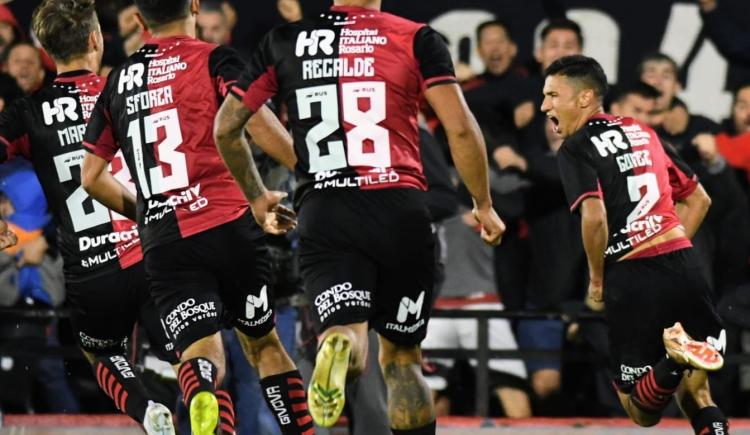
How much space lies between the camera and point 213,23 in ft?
37.4

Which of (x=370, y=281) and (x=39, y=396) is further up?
(x=370, y=281)

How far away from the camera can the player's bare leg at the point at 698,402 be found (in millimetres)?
8367

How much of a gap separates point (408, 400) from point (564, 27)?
4798mm

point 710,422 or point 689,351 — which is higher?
point 689,351

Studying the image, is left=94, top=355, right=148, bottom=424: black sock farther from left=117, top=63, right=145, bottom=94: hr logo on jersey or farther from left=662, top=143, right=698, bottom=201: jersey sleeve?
left=662, top=143, right=698, bottom=201: jersey sleeve

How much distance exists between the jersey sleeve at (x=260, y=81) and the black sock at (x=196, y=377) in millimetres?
1144

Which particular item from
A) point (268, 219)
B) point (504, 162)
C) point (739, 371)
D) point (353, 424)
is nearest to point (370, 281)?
point (268, 219)

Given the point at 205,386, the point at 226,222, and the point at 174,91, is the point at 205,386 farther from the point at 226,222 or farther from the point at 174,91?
the point at 174,91

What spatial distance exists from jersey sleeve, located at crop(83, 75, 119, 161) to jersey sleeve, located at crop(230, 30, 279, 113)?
34.2 inches

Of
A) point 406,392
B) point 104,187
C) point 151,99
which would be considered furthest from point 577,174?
point 104,187

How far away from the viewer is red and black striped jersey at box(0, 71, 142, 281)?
327 inches

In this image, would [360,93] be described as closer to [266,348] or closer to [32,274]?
[266,348]

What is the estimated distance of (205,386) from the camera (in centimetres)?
714

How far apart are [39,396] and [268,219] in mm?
4660
